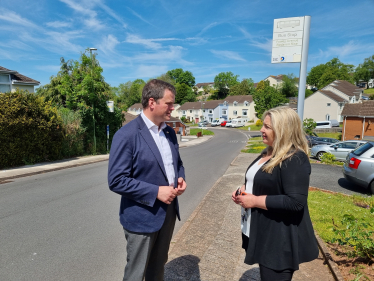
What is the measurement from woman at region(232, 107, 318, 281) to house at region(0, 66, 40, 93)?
24486 millimetres

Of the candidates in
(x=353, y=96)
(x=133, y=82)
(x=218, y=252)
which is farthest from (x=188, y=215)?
(x=133, y=82)

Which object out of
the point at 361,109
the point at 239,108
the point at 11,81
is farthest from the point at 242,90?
the point at 11,81

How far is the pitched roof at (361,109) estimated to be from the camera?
26938 millimetres

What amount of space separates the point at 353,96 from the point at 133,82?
77.9m

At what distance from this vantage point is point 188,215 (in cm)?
588

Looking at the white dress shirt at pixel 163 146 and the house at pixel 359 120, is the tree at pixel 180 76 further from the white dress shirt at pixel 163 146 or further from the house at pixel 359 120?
the white dress shirt at pixel 163 146

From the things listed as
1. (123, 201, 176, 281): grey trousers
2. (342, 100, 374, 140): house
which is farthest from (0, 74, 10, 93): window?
(342, 100, 374, 140): house

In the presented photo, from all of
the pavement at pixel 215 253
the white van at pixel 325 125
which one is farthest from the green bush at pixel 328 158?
the white van at pixel 325 125

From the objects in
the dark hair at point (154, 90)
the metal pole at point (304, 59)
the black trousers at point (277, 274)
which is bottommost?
the black trousers at point (277, 274)

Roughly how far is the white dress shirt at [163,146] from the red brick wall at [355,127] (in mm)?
31359

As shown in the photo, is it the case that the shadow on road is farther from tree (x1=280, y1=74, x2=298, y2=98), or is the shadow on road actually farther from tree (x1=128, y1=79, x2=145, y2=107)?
tree (x1=128, y1=79, x2=145, y2=107)

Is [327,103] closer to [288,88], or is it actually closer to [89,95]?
[288,88]

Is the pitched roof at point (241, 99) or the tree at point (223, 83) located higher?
the tree at point (223, 83)

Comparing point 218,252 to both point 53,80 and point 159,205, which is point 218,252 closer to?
point 159,205
